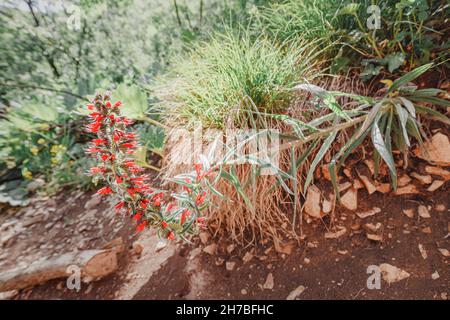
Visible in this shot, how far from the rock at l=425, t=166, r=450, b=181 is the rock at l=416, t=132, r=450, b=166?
2 cm

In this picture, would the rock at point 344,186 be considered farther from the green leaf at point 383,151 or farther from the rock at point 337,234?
the green leaf at point 383,151

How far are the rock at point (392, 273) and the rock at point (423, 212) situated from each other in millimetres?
212

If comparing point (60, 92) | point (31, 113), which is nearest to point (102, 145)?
point (31, 113)

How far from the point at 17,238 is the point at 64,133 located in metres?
0.70

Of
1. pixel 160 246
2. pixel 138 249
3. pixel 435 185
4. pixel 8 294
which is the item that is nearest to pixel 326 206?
pixel 435 185

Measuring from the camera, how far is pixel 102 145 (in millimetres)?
791

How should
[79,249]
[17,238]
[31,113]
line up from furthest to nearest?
1. [31,113]
2. [17,238]
3. [79,249]

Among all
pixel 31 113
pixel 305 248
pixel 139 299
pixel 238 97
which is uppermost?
pixel 31 113

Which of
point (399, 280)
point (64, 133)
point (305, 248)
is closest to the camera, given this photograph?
point (399, 280)

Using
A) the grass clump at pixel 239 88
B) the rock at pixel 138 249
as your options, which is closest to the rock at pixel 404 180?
the grass clump at pixel 239 88

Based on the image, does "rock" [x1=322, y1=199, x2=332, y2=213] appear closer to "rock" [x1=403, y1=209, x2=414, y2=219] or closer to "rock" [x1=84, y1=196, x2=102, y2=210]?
"rock" [x1=403, y1=209, x2=414, y2=219]

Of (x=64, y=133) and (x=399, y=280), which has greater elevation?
(x=64, y=133)

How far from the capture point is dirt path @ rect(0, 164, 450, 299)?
39.7 inches

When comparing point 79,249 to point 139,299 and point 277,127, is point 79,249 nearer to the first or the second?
point 139,299
